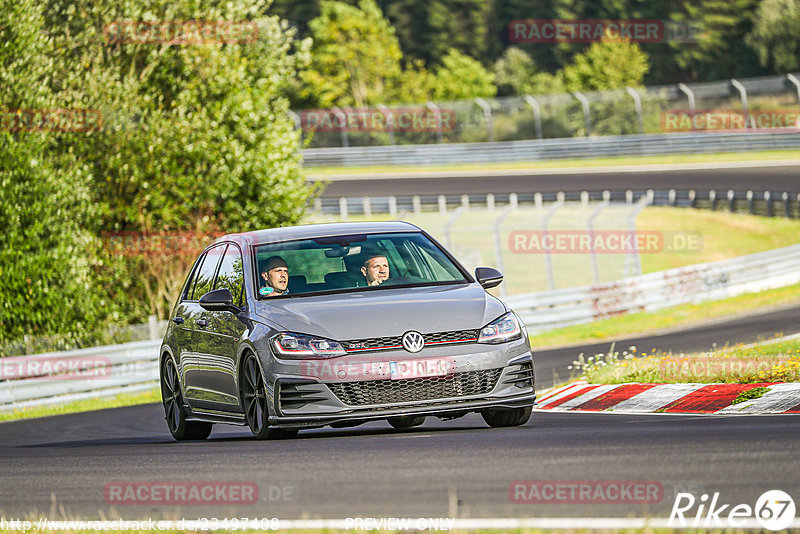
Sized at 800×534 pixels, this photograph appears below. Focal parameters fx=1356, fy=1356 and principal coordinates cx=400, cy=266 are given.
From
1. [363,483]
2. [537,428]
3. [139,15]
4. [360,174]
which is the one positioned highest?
[139,15]

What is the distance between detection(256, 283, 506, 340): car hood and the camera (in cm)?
914

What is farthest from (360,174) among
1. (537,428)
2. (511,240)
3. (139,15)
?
(537,428)

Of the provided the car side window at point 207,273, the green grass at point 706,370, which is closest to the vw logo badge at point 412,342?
the car side window at point 207,273

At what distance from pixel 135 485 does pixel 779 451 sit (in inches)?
140

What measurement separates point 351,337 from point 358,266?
126cm

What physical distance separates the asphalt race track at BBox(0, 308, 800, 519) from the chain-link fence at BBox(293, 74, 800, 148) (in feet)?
157

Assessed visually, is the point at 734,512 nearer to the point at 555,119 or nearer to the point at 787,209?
the point at 787,209

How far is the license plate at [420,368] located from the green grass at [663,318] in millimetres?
16817

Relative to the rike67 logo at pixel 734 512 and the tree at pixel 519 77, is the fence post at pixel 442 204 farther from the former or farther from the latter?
the rike67 logo at pixel 734 512

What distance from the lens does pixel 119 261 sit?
27.9 m

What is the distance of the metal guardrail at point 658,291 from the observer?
28016 millimetres

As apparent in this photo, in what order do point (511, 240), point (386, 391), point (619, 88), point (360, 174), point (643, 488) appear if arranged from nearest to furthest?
point (643, 488), point (386, 391), point (511, 240), point (360, 174), point (619, 88)

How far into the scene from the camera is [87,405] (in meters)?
20.7

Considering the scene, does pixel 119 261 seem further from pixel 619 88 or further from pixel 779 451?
pixel 619 88
